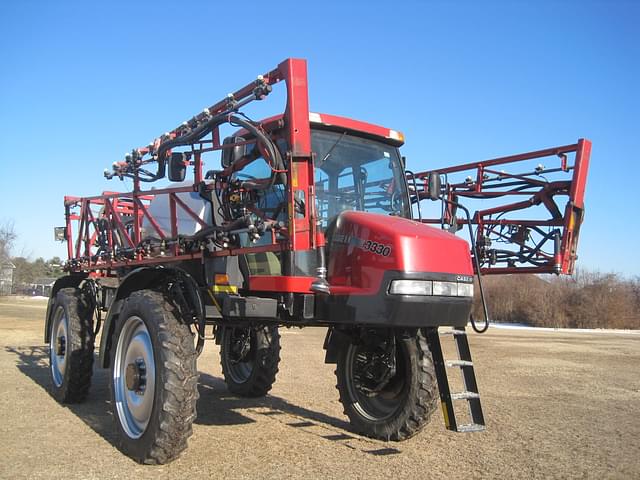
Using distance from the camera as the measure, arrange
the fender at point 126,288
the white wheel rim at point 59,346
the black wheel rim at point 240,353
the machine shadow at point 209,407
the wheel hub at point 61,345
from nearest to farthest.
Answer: the fender at point 126,288 → the machine shadow at point 209,407 → the white wheel rim at point 59,346 → the wheel hub at point 61,345 → the black wheel rim at point 240,353

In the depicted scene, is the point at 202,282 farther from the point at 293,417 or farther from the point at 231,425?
the point at 293,417

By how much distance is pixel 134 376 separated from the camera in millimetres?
4836

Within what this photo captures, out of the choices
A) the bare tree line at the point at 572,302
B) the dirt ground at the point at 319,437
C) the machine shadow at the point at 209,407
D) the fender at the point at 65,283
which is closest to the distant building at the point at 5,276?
the bare tree line at the point at 572,302

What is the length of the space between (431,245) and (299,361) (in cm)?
777

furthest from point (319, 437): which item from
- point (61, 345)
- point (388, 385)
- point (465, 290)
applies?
point (61, 345)

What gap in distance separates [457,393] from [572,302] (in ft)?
105

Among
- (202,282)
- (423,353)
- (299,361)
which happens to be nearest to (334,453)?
(423,353)

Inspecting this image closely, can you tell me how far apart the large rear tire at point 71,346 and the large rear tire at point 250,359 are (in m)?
1.66

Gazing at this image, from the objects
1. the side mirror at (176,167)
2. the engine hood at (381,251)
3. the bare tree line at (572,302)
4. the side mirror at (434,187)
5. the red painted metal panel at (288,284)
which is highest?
the side mirror at (176,167)

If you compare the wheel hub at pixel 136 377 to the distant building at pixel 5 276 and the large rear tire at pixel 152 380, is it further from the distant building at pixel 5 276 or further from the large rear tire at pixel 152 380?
the distant building at pixel 5 276

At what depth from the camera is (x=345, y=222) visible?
464 centimetres

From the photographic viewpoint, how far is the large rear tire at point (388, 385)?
519 centimetres

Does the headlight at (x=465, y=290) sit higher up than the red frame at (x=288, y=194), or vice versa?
the red frame at (x=288, y=194)

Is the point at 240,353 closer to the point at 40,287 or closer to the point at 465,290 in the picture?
the point at 465,290
